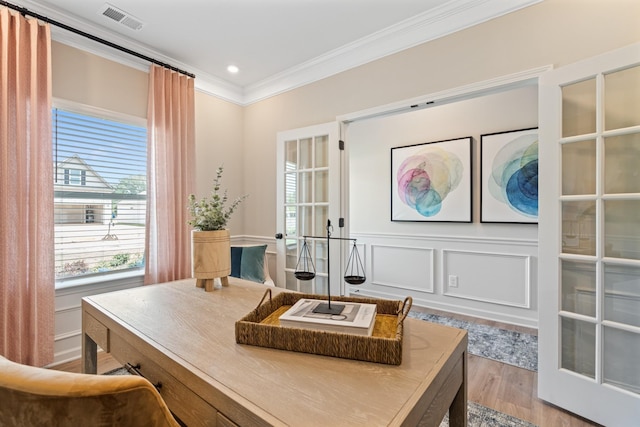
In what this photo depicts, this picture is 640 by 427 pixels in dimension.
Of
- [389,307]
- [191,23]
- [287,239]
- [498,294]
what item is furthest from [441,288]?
[191,23]

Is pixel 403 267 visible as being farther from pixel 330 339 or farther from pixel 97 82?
pixel 97 82

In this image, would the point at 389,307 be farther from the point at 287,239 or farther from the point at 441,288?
the point at 441,288

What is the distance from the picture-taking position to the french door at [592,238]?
158 cm

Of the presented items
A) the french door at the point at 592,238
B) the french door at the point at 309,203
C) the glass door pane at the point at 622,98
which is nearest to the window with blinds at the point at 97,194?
the french door at the point at 309,203

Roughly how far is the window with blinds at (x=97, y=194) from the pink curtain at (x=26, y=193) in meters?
0.23

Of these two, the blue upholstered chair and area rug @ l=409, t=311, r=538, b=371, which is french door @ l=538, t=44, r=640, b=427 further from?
the blue upholstered chair

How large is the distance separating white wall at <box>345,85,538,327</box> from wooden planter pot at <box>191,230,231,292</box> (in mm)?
1858

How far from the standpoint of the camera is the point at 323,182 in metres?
3.03

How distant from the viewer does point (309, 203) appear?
3.11 meters

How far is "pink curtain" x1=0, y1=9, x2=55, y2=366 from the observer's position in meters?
1.98

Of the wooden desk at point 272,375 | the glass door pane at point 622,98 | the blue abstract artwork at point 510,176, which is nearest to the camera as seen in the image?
the wooden desk at point 272,375

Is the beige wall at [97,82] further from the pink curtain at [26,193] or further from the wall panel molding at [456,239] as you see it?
the wall panel molding at [456,239]

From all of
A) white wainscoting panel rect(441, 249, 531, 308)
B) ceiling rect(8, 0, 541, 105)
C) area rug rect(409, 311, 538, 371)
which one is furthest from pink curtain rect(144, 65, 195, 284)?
white wainscoting panel rect(441, 249, 531, 308)

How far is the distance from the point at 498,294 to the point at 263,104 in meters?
3.37
